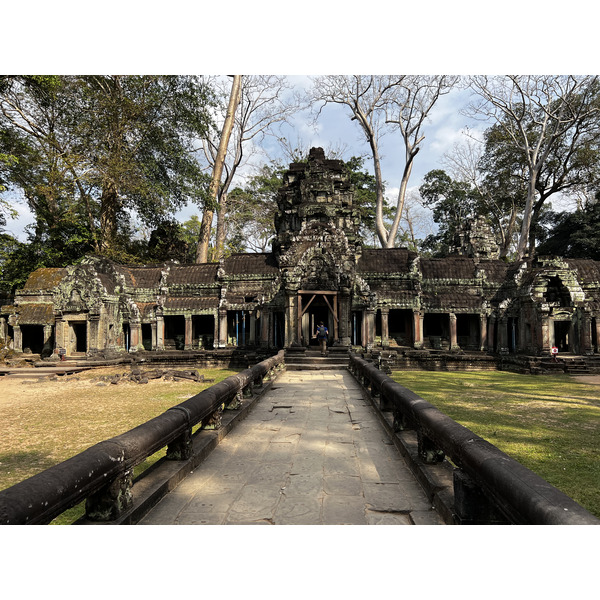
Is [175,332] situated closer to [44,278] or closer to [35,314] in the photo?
[35,314]

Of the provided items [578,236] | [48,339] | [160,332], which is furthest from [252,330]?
[578,236]

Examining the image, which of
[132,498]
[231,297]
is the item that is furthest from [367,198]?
[132,498]

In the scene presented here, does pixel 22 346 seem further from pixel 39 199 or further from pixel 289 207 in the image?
pixel 289 207

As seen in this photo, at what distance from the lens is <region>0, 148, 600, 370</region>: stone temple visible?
61.7 feet

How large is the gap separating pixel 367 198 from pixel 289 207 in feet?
45.2

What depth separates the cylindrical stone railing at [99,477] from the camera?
2076 millimetres

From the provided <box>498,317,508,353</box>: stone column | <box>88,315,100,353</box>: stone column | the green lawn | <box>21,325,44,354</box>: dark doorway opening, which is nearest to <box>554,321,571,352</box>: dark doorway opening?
<box>498,317,508,353</box>: stone column

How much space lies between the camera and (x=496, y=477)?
96.6 inches

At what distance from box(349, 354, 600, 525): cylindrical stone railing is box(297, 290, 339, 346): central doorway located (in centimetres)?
1357

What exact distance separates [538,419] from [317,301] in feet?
39.3

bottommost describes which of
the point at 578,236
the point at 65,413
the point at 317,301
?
the point at 65,413

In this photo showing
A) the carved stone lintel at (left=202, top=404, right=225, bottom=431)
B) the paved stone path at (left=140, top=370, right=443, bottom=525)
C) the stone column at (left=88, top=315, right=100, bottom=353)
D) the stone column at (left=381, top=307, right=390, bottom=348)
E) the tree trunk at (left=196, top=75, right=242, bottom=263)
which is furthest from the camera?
the tree trunk at (left=196, top=75, right=242, bottom=263)

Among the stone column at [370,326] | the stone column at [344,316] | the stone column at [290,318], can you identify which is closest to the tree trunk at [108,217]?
the stone column at [290,318]

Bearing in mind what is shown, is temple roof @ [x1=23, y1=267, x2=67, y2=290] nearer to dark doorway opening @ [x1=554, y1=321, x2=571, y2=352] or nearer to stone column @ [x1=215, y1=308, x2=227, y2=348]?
stone column @ [x1=215, y1=308, x2=227, y2=348]
